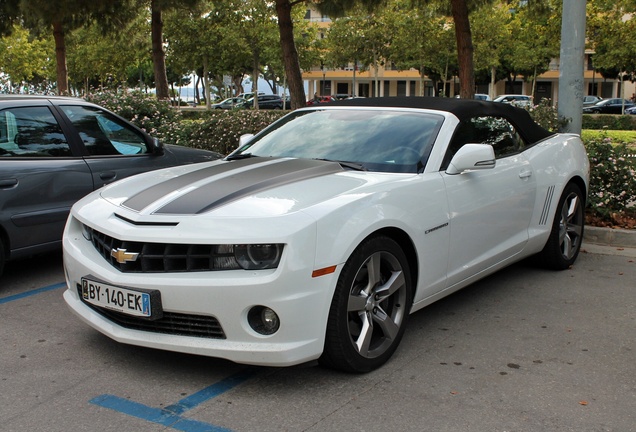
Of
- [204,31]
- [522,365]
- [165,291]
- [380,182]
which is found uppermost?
[204,31]

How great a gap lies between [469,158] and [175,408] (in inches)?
92.6

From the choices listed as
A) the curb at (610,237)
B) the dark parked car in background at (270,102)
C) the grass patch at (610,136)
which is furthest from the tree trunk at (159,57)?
the dark parked car in background at (270,102)

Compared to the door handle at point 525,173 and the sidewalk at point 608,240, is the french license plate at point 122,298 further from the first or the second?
the sidewalk at point 608,240

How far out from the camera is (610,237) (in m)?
7.16

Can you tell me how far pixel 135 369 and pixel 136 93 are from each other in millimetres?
9958

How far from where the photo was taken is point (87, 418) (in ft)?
10.9

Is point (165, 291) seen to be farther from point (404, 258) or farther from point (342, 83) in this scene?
point (342, 83)

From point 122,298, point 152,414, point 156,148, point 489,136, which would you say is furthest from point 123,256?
point 156,148

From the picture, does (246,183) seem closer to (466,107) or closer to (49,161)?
(466,107)

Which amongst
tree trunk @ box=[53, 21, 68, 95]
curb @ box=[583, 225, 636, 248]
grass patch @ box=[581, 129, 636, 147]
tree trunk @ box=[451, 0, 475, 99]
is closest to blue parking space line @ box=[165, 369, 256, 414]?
curb @ box=[583, 225, 636, 248]

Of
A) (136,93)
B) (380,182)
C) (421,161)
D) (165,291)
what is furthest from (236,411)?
(136,93)

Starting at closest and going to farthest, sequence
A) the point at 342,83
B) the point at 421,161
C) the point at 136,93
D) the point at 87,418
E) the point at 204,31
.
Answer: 1. the point at 87,418
2. the point at 421,161
3. the point at 136,93
4. the point at 204,31
5. the point at 342,83

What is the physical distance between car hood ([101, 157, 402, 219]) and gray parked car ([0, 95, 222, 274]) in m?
1.41

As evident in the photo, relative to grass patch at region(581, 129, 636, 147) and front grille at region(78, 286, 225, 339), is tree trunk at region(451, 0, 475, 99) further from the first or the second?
front grille at region(78, 286, 225, 339)
